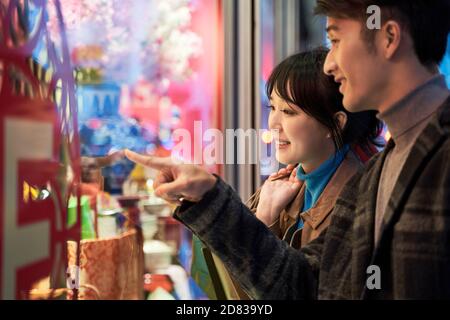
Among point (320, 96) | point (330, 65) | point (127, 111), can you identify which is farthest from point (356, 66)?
point (127, 111)

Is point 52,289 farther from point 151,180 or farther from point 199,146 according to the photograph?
point 199,146

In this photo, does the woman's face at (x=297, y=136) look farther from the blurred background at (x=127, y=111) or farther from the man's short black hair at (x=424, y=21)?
the man's short black hair at (x=424, y=21)

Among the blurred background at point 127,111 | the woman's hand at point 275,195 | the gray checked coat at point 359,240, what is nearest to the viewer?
the gray checked coat at point 359,240

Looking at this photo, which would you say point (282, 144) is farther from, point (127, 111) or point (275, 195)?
point (127, 111)

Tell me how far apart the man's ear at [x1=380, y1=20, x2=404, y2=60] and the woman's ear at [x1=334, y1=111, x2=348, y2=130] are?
8.8 inches

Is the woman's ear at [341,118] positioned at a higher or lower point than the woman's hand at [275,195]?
higher

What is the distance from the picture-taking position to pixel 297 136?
1104 mm

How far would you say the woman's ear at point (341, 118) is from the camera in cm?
110

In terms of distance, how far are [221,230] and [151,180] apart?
10.6 inches

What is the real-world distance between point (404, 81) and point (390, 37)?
82 mm

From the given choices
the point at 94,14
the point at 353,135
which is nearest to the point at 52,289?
the point at 94,14

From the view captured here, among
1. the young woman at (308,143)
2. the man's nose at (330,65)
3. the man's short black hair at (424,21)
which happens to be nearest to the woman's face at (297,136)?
the young woman at (308,143)

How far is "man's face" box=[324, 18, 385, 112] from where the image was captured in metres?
0.90

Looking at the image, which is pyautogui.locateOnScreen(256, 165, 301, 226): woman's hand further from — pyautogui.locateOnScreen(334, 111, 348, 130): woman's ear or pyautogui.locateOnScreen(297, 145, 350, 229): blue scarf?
pyautogui.locateOnScreen(334, 111, 348, 130): woman's ear
